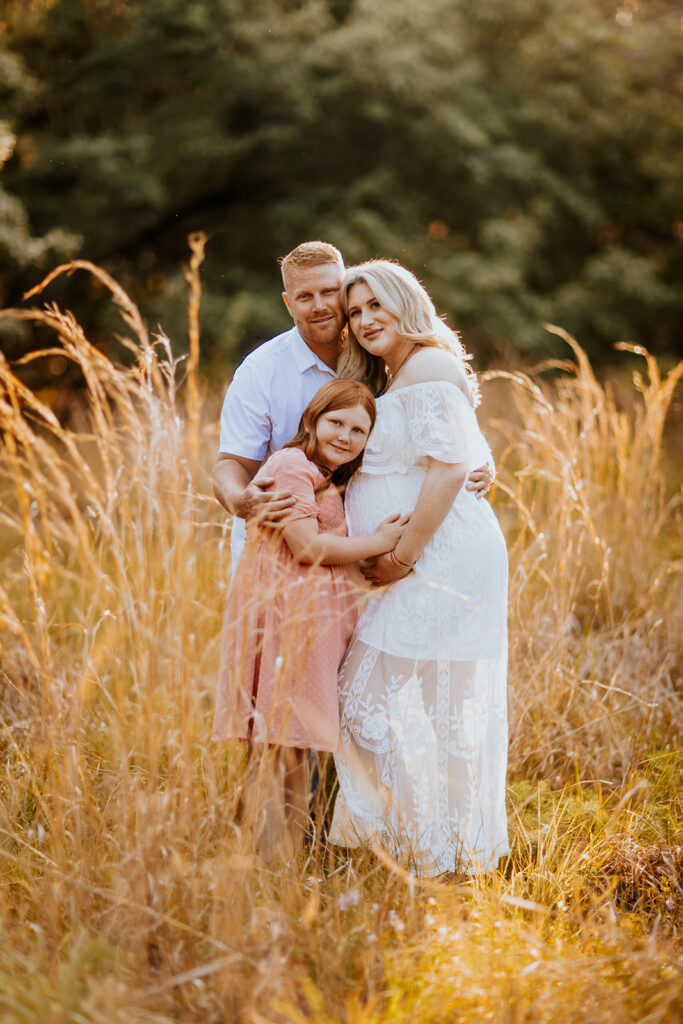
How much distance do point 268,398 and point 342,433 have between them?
0.51 meters

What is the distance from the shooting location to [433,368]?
8.17 feet

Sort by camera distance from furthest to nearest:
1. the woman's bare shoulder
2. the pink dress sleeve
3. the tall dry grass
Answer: the woman's bare shoulder < the pink dress sleeve < the tall dry grass

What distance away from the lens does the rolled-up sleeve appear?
2895 millimetres

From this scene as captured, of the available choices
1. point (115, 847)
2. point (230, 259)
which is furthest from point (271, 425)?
point (230, 259)

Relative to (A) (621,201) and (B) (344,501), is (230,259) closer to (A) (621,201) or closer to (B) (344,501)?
(A) (621,201)

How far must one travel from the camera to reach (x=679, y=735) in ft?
10.9

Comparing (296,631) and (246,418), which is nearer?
(296,631)

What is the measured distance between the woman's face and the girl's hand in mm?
557

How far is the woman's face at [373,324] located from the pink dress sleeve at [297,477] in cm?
43

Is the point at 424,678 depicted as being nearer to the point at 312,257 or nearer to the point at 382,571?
the point at 382,571

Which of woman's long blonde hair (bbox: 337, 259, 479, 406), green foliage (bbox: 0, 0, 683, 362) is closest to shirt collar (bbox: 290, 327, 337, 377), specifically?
woman's long blonde hair (bbox: 337, 259, 479, 406)

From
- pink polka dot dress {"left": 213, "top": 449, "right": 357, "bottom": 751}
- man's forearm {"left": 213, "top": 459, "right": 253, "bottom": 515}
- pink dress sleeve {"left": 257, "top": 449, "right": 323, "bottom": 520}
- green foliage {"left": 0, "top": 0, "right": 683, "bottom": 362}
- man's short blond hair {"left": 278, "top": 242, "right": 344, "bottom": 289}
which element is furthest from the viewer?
green foliage {"left": 0, "top": 0, "right": 683, "bottom": 362}

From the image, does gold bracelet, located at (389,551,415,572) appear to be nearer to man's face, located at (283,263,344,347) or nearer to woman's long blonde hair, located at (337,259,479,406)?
woman's long blonde hair, located at (337,259,479,406)

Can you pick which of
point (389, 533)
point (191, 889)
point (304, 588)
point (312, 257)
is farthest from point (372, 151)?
point (191, 889)
